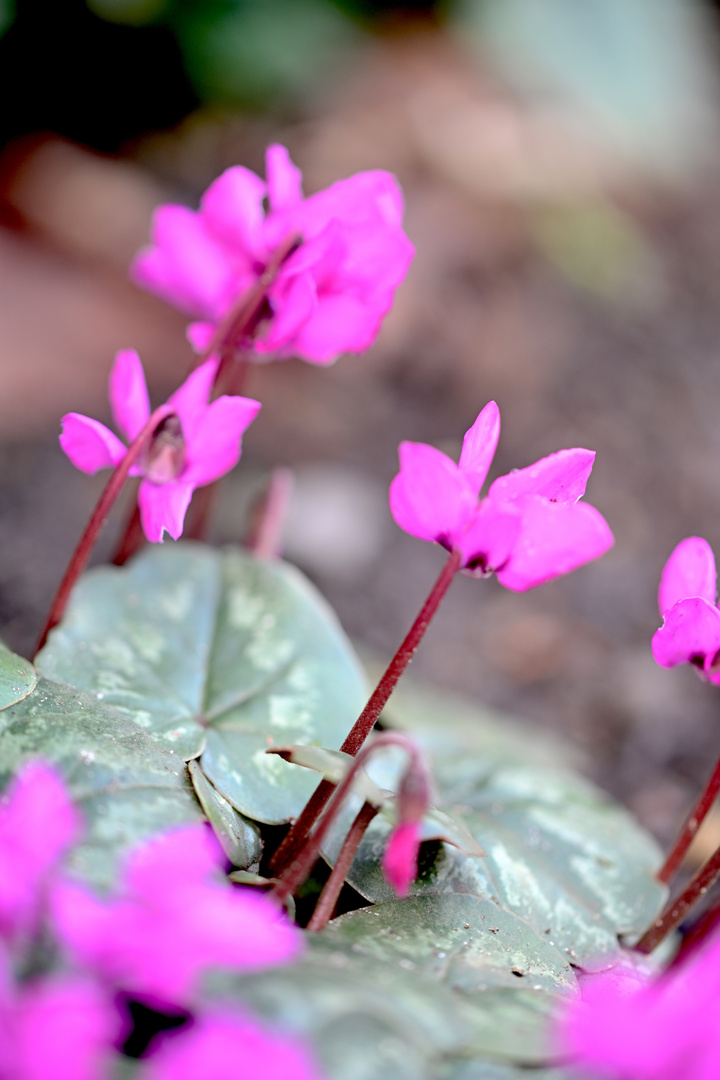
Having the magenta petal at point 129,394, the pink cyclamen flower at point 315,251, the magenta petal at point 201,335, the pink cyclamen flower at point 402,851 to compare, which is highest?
the pink cyclamen flower at point 315,251

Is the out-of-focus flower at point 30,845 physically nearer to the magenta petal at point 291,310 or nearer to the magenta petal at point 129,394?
the magenta petal at point 129,394

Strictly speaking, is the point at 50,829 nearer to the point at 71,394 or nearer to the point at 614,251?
the point at 71,394

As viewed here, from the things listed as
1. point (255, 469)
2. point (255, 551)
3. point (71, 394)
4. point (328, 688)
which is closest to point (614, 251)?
point (255, 469)

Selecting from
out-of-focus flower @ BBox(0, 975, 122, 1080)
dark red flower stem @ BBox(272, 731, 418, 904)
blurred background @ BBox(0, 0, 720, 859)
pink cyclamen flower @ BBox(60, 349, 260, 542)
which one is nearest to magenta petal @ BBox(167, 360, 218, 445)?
pink cyclamen flower @ BBox(60, 349, 260, 542)

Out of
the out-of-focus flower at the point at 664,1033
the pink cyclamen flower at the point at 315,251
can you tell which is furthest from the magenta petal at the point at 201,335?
the out-of-focus flower at the point at 664,1033

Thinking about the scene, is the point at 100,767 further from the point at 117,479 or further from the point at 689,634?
the point at 689,634

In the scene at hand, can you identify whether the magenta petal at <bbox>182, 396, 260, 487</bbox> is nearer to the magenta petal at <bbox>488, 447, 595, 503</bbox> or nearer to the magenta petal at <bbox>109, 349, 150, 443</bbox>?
the magenta petal at <bbox>109, 349, 150, 443</bbox>

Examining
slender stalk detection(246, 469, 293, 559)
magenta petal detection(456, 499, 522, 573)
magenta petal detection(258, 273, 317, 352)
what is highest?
magenta petal detection(258, 273, 317, 352)
